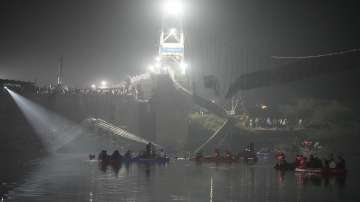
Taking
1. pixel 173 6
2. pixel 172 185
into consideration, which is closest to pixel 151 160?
pixel 172 185

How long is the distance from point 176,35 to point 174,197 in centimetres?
8746

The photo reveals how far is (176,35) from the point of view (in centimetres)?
12644

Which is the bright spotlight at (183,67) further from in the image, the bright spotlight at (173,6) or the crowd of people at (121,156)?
the crowd of people at (121,156)

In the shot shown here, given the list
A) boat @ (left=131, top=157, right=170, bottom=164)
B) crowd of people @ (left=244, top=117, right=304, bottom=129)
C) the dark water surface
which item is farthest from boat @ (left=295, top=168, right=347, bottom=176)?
crowd of people @ (left=244, top=117, right=304, bottom=129)

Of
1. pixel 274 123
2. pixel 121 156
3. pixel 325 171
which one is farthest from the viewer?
pixel 274 123

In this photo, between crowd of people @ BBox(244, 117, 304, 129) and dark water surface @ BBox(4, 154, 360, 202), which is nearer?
dark water surface @ BBox(4, 154, 360, 202)

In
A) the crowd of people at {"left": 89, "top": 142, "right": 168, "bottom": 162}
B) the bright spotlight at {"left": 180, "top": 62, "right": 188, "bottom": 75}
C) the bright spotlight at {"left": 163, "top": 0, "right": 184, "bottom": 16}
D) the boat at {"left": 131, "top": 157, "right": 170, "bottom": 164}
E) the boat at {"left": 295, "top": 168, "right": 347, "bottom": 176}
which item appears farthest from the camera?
the bright spotlight at {"left": 180, "top": 62, "right": 188, "bottom": 75}

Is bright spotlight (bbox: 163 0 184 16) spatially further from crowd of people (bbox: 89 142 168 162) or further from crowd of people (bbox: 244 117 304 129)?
crowd of people (bbox: 89 142 168 162)

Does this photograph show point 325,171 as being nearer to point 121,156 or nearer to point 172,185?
point 172,185

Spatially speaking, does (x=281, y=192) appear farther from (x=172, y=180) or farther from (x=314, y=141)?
(x=314, y=141)

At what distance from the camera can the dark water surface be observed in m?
41.7

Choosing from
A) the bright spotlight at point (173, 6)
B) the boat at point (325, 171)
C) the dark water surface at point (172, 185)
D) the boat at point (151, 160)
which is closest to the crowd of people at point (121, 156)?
the boat at point (151, 160)

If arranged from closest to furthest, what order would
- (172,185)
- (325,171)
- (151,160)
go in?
(172,185), (325,171), (151,160)

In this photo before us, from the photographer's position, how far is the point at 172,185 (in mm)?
49562
